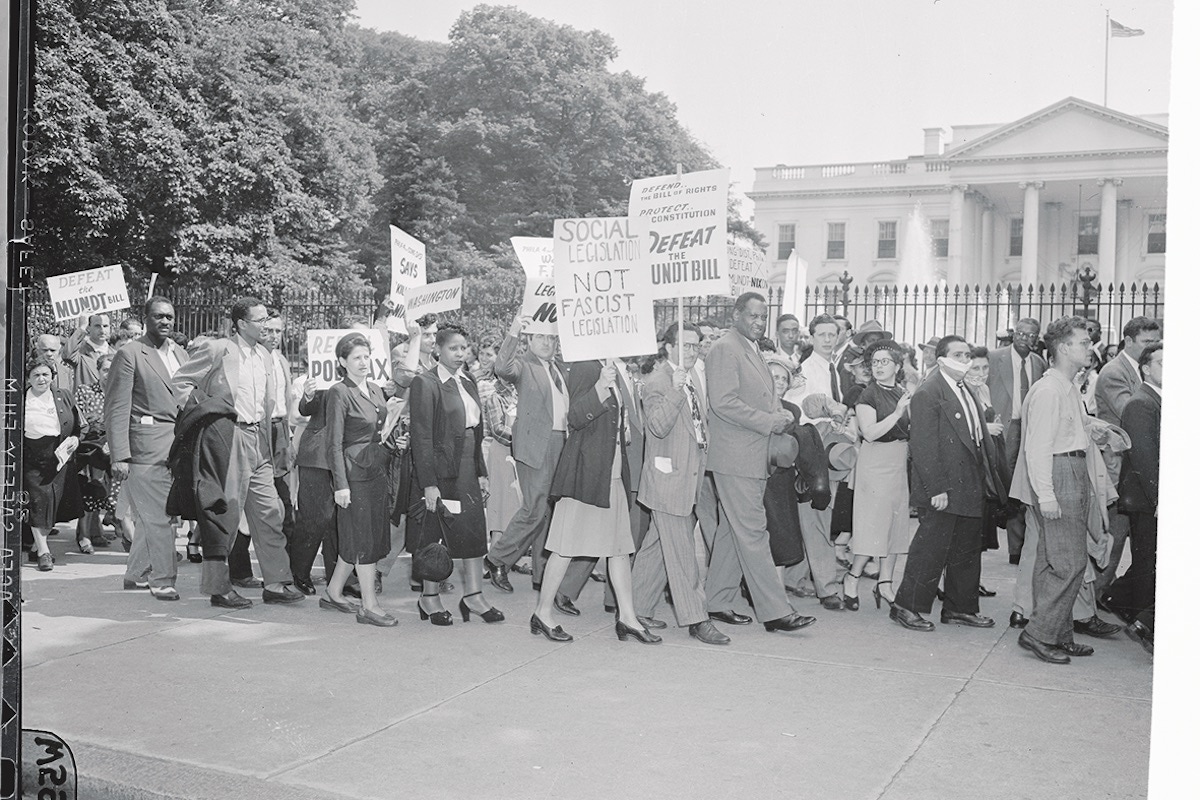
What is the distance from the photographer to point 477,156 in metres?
14.2

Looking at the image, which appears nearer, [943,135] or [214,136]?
[943,135]

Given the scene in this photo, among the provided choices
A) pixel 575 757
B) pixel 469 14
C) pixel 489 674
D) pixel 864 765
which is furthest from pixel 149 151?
pixel 864 765

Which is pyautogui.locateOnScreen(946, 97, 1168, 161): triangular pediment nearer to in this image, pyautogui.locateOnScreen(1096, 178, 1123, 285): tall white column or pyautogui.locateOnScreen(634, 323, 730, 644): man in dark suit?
pyautogui.locateOnScreen(1096, 178, 1123, 285): tall white column

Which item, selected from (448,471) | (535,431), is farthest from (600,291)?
(535,431)

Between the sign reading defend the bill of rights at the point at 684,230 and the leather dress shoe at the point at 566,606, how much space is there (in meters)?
1.98

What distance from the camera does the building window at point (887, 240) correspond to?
71.3ft

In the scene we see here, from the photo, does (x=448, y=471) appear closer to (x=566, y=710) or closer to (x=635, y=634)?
(x=635, y=634)

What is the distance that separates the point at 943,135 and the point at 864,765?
412cm

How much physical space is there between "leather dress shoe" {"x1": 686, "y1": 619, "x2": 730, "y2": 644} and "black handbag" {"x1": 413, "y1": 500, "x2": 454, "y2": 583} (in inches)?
56.0

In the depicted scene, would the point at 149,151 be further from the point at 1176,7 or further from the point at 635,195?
the point at 1176,7

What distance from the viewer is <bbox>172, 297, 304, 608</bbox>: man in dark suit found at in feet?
24.3

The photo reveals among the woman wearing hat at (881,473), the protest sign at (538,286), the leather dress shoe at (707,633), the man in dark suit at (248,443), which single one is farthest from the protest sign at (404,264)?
the leather dress shoe at (707,633)

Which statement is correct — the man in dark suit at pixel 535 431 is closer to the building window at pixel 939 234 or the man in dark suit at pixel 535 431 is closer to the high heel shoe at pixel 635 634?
the high heel shoe at pixel 635 634

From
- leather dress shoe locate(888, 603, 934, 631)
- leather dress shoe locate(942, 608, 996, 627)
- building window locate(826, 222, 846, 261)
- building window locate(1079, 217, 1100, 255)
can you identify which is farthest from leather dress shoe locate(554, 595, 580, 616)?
building window locate(826, 222, 846, 261)
